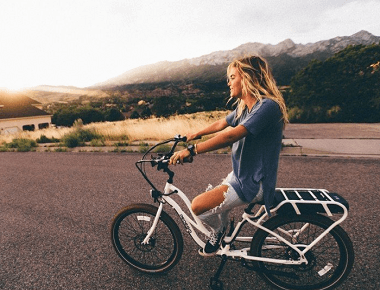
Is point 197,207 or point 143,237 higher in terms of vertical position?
point 197,207

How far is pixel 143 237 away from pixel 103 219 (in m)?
1.57

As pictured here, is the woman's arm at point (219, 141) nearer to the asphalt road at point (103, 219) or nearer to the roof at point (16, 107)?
the asphalt road at point (103, 219)

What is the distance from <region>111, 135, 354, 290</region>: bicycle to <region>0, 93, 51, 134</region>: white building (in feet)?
159

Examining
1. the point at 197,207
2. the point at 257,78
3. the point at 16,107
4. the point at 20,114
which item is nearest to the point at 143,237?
the point at 197,207

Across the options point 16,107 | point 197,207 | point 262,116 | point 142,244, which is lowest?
point 142,244

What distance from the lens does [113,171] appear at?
6289 mm

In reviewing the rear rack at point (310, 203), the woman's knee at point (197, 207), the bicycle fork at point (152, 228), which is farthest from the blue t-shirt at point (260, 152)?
the bicycle fork at point (152, 228)

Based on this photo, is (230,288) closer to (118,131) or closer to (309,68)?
(118,131)

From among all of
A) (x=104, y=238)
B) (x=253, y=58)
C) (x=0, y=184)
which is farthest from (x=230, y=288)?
(x=0, y=184)

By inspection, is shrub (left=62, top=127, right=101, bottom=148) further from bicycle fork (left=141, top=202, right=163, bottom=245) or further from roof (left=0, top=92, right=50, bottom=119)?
roof (left=0, top=92, right=50, bottom=119)

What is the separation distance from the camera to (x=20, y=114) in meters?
45.2

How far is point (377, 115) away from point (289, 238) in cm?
1538

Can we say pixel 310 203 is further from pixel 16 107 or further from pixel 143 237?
pixel 16 107

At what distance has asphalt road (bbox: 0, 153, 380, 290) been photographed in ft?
8.19
